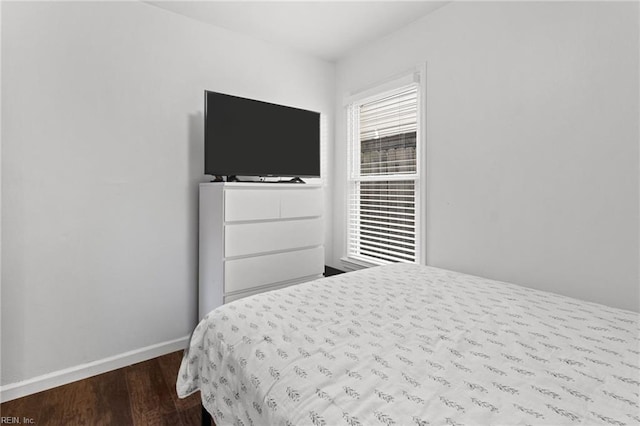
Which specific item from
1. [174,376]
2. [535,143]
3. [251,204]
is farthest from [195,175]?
[535,143]

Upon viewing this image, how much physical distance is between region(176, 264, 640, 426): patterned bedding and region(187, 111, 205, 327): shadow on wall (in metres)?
1.21

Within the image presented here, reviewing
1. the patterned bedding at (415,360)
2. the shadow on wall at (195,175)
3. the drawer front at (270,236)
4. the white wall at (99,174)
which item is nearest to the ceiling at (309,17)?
the white wall at (99,174)

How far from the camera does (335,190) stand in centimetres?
341

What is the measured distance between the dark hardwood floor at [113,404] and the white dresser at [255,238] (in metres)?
0.60

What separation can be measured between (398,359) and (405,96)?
2.26 meters

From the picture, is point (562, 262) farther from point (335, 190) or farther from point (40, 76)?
point (40, 76)

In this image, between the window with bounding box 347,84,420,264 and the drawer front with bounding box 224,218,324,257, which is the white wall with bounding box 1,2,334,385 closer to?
the drawer front with bounding box 224,218,324,257

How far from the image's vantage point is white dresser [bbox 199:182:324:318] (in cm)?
228

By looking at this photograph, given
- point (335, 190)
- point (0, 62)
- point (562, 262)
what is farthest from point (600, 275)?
point (0, 62)

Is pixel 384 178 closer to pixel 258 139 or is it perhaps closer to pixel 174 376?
pixel 258 139

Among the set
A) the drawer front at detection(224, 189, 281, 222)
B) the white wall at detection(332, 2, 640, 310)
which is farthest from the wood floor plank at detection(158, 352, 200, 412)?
the white wall at detection(332, 2, 640, 310)

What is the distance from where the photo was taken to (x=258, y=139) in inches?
101

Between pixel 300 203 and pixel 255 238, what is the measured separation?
0.47 meters

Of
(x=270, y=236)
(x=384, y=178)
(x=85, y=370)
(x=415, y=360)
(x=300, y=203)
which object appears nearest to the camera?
(x=415, y=360)
